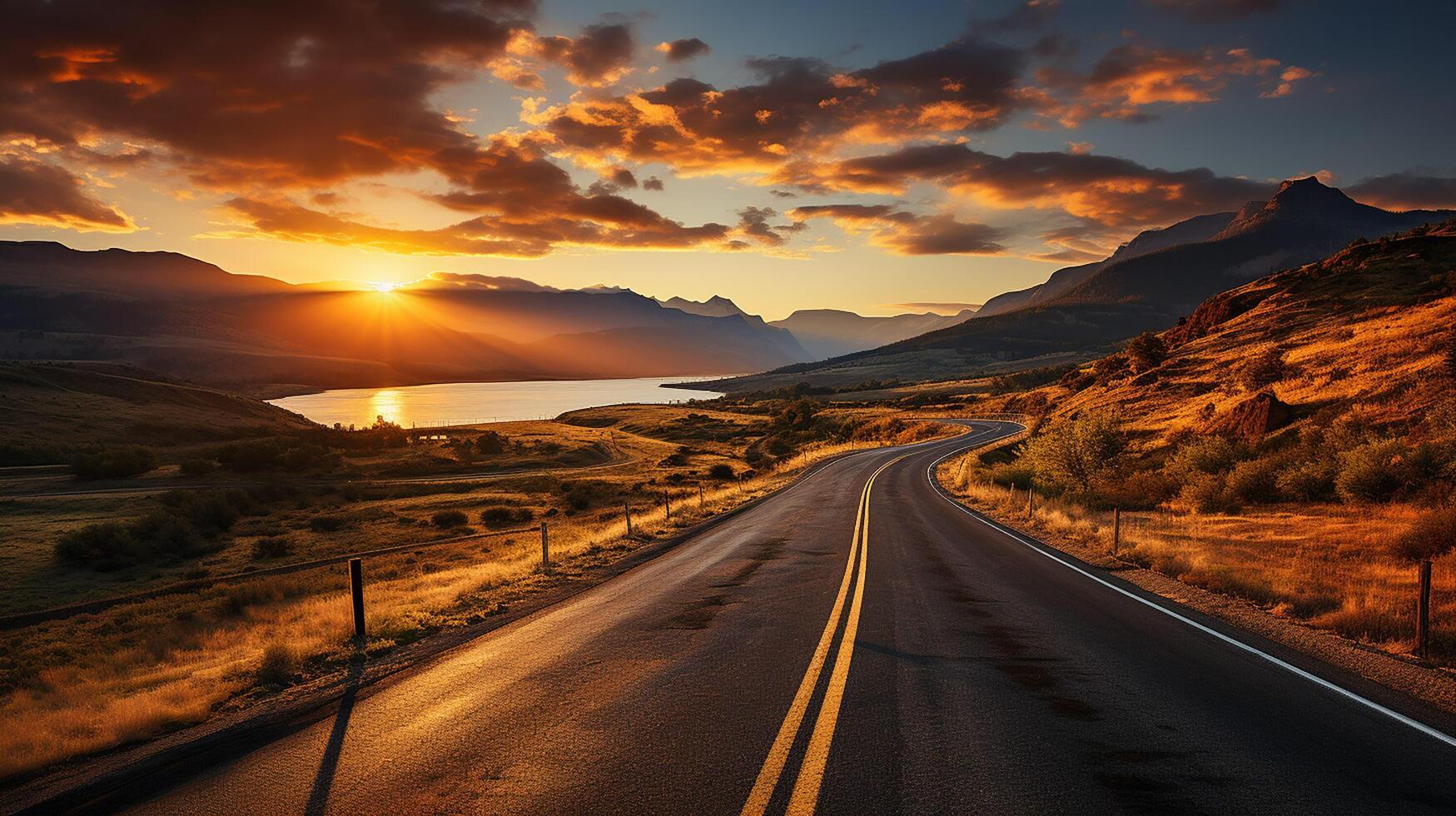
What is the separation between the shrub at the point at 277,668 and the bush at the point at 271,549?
26.9 m

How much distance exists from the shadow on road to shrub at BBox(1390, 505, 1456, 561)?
60.0 ft

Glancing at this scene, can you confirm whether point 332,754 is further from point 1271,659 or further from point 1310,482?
point 1310,482

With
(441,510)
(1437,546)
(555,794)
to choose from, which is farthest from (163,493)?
(1437,546)

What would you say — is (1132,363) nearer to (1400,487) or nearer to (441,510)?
(1400,487)

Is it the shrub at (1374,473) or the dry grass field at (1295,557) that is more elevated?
the shrub at (1374,473)

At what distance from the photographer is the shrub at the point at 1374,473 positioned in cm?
1756

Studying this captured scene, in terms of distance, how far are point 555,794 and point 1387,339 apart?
151 feet

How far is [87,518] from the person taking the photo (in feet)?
113

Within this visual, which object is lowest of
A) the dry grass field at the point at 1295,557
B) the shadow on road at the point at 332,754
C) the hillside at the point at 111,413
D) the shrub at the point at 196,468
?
the shrub at the point at 196,468

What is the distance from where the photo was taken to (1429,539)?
42.2 ft

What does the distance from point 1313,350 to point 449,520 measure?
175 ft

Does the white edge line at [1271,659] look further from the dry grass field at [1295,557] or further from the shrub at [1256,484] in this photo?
the shrub at [1256,484]

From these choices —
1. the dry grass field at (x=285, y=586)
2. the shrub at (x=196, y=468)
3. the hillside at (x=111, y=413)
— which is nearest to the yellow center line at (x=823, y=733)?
the dry grass field at (x=285, y=586)

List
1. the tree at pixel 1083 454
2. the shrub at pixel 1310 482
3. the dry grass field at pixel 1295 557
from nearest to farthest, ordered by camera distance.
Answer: the dry grass field at pixel 1295 557 < the shrub at pixel 1310 482 < the tree at pixel 1083 454
